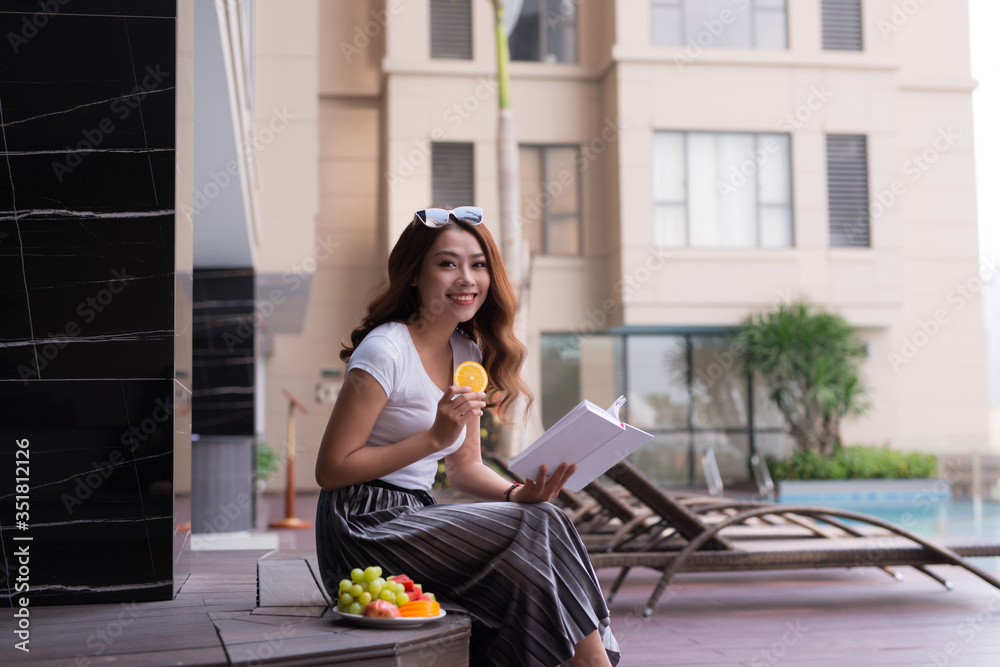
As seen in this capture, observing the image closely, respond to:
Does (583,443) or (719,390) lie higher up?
(583,443)

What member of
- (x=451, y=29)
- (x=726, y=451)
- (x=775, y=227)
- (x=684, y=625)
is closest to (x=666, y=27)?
(x=451, y=29)

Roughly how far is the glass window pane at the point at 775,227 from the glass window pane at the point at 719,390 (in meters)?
1.72

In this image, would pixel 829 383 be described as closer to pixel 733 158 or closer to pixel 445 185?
pixel 733 158

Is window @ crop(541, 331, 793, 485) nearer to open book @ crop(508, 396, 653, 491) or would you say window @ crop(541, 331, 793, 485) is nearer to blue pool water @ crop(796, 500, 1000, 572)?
blue pool water @ crop(796, 500, 1000, 572)

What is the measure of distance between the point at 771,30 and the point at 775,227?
10.9 ft

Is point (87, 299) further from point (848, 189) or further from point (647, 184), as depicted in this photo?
point (848, 189)

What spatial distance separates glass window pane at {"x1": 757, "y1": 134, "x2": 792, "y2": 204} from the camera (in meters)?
15.1

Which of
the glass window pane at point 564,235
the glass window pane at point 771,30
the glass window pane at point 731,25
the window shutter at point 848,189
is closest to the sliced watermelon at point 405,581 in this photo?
the glass window pane at point 564,235

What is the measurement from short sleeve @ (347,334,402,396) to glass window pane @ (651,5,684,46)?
45.6ft

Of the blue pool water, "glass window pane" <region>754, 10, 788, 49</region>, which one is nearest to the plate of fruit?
the blue pool water

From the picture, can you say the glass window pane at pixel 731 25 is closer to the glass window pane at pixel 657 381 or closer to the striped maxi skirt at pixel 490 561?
the glass window pane at pixel 657 381

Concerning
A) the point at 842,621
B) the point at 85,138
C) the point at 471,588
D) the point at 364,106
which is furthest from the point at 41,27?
the point at 364,106

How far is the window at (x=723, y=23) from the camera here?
15234 millimetres

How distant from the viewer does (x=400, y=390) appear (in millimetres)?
2412
